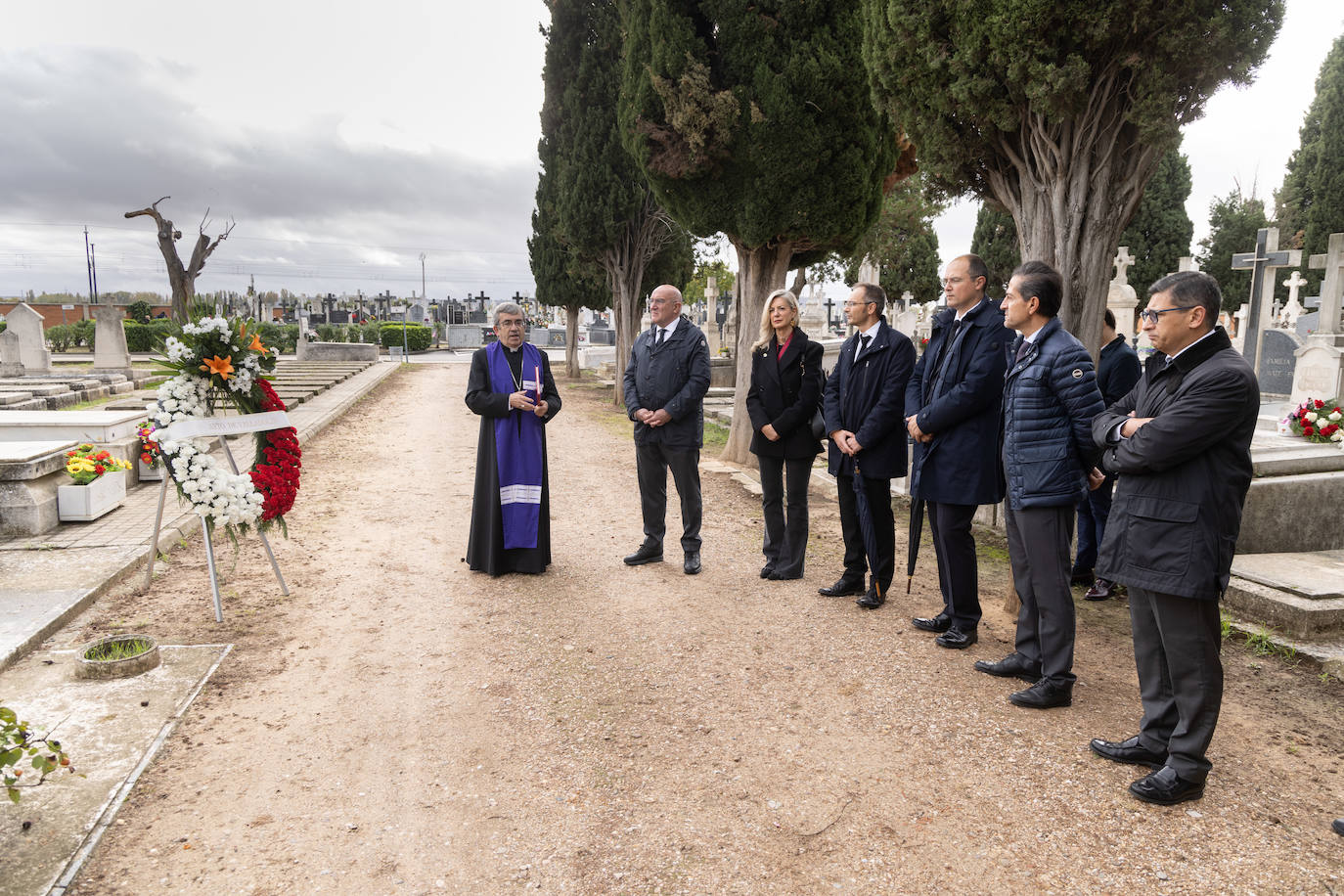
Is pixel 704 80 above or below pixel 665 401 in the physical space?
above

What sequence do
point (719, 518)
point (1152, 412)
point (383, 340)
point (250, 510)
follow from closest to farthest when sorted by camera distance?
1. point (1152, 412)
2. point (250, 510)
3. point (719, 518)
4. point (383, 340)

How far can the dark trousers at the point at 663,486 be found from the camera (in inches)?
229

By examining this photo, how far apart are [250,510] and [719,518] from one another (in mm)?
3880

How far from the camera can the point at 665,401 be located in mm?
5793

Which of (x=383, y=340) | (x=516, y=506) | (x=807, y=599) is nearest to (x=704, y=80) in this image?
(x=516, y=506)

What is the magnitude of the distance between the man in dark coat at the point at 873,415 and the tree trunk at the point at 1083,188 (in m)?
1.86

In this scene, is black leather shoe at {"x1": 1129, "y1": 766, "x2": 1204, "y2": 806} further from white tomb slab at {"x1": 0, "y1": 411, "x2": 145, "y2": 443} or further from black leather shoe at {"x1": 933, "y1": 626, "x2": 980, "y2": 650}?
white tomb slab at {"x1": 0, "y1": 411, "x2": 145, "y2": 443}

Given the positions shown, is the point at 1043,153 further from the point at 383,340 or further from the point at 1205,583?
the point at 383,340

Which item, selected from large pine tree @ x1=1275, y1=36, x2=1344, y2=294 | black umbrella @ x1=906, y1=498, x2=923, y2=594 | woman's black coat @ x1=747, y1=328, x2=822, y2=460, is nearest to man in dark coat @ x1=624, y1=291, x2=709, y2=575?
woman's black coat @ x1=747, y1=328, x2=822, y2=460

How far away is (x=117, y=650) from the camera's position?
159 inches

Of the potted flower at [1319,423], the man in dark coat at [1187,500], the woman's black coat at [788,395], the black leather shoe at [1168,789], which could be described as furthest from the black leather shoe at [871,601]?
the potted flower at [1319,423]

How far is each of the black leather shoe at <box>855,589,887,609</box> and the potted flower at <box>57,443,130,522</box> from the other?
235 inches

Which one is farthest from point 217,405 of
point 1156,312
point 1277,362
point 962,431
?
point 1277,362

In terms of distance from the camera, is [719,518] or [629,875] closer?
[629,875]
